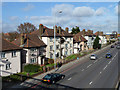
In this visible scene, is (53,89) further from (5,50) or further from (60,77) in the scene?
(5,50)

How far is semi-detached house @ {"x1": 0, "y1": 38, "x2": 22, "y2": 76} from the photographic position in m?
23.0

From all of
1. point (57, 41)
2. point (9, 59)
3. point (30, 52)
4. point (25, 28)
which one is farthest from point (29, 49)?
point (25, 28)

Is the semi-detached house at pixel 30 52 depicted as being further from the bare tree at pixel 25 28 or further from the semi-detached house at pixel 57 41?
the bare tree at pixel 25 28

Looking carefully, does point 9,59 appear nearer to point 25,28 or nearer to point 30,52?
point 30,52

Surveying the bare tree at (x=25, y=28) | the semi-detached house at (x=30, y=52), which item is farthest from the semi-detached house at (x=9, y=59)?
the bare tree at (x=25, y=28)

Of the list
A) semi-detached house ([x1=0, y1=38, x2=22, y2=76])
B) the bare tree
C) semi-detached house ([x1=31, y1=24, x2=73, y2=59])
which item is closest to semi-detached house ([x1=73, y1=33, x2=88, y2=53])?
semi-detached house ([x1=31, y1=24, x2=73, y2=59])

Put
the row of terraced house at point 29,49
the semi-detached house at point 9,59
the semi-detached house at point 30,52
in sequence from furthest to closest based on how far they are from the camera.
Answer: the semi-detached house at point 30,52, the row of terraced house at point 29,49, the semi-detached house at point 9,59

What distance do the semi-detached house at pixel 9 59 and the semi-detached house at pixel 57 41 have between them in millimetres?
13341

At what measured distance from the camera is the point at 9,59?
958 inches

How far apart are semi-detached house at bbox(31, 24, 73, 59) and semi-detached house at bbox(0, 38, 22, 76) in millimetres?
13341

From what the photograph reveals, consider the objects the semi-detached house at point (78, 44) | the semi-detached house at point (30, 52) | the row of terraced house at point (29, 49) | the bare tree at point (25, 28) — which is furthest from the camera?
the bare tree at point (25, 28)

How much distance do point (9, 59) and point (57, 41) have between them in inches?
802

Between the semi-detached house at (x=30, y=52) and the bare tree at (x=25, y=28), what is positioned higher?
the bare tree at (x=25, y=28)

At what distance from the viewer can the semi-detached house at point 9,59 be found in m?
23.0
